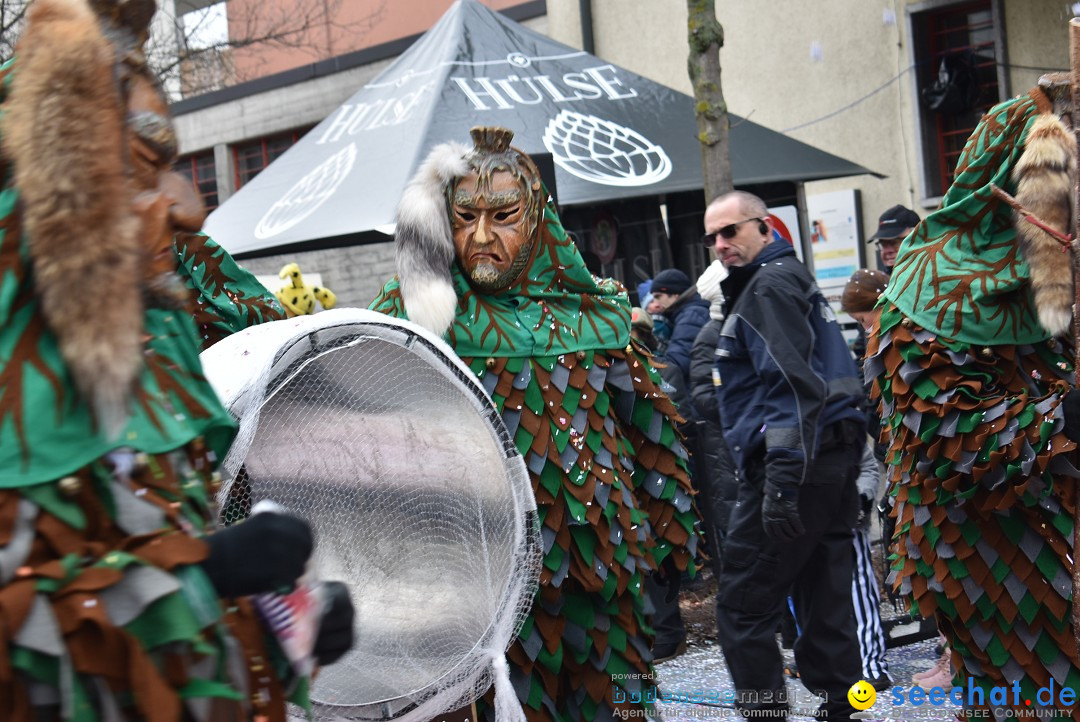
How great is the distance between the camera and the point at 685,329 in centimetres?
703

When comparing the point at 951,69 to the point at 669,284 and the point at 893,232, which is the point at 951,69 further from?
the point at 669,284

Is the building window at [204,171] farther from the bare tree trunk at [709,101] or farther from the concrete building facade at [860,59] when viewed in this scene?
the bare tree trunk at [709,101]

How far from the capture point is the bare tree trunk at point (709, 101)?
25.2ft

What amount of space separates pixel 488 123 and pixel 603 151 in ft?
2.73

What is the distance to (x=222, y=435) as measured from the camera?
1820 mm

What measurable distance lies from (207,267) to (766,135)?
6045 mm

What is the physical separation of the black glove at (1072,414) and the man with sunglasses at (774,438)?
1.27 meters

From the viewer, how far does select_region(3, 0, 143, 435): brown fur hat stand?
4.88 feet

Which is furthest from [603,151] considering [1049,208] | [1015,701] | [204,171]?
[204,171]

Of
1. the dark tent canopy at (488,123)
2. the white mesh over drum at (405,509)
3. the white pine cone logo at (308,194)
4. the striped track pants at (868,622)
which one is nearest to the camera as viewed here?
the white mesh over drum at (405,509)

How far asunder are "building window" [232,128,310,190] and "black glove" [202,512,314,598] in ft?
51.7

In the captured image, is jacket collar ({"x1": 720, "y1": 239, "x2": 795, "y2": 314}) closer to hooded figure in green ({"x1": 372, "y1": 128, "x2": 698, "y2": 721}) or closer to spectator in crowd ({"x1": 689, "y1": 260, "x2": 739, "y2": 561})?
hooded figure in green ({"x1": 372, "y1": 128, "x2": 698, "y2": 721})

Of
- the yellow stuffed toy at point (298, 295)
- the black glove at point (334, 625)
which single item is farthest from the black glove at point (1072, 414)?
the yellow stuffed toy at point (298, 295)

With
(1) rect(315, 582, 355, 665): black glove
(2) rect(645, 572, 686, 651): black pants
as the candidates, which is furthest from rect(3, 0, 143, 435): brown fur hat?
(2) rect(645, 572, 686, 651): black pants
